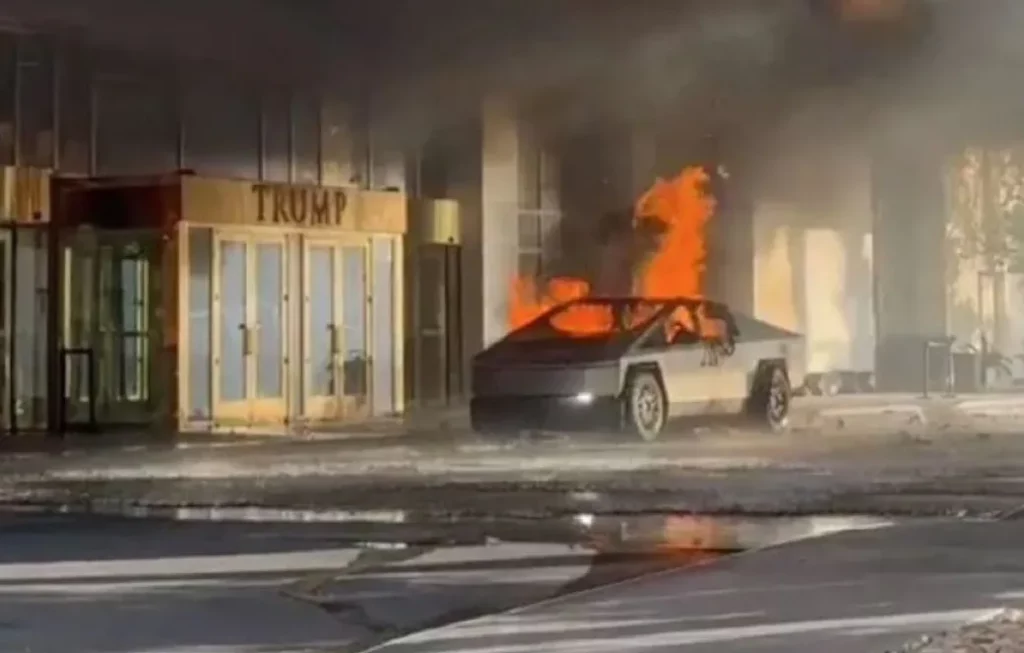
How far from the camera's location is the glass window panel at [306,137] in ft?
92.9

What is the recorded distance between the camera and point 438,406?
99.7ft

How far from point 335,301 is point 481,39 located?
12.5ft

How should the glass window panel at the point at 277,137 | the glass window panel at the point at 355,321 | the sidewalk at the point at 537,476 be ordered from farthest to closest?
the glass window panel at the point at 277,137 < the glass window panel at the point at 355,321 < the sidewalk at the point at 537,476

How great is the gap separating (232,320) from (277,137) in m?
3.29

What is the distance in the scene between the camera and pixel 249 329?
2602cm

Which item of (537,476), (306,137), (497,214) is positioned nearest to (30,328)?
(306,137)

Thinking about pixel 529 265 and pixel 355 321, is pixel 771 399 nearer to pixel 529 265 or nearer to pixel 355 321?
pixel 355 321

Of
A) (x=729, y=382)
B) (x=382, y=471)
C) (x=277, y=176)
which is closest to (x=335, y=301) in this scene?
(x=277, y=176)

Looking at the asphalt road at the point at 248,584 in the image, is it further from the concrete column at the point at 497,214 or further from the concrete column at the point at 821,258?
the concrete column at the point at 821,258

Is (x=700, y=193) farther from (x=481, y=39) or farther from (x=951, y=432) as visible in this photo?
(x=951, y=432)

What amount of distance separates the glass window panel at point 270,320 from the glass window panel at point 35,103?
114 inches

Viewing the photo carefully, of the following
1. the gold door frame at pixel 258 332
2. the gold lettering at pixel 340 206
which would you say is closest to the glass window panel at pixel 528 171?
the gold lettering at pixel 340 206

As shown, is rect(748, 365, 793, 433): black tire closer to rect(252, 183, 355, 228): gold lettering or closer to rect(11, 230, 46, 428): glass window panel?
rect(252, 183, 355, 228): gold lettering

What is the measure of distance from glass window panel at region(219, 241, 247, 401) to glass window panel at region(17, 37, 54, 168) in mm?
2393
